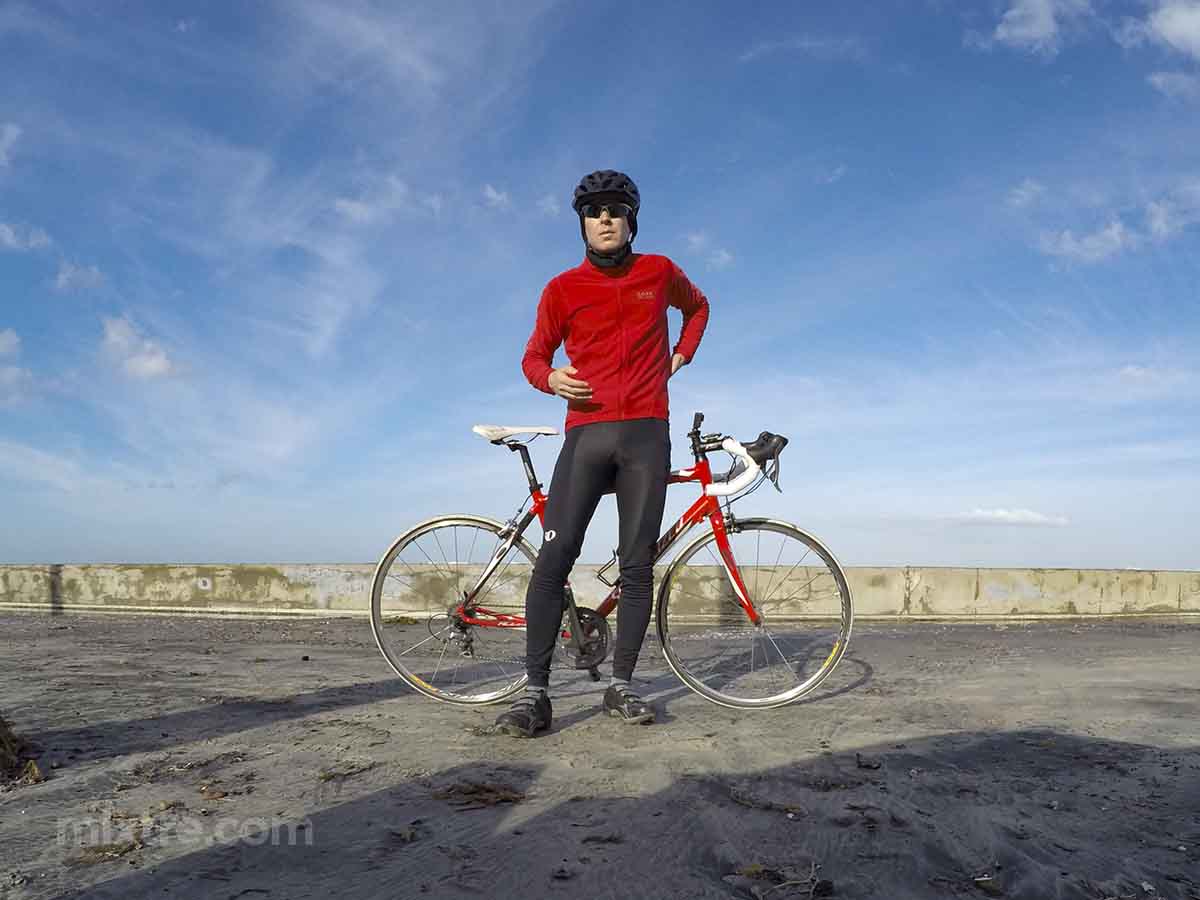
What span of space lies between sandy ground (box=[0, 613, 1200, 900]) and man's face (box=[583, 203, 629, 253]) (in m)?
2.15

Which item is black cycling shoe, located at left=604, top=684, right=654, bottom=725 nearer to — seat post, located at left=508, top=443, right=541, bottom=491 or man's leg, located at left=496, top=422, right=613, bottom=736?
man's leg, located at left=496, top=422, right=613, bottom=736

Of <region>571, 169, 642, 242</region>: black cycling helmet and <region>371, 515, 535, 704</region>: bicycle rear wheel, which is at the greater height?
<region>571, 169, 642, 242</region>: black cycling helmet

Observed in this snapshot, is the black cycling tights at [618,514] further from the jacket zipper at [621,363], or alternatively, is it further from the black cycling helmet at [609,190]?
the black cycling helmet at [609,190]

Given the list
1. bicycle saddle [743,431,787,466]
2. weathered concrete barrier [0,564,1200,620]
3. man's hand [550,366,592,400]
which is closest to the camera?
man's hand [550,366,592,400]

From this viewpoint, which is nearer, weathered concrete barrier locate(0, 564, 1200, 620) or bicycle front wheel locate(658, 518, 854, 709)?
bicycle front wheel locate(658, 518, 854, 709)

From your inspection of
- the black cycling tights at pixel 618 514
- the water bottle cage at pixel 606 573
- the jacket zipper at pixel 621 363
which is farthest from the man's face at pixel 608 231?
the water bottle cage at pixel 606 573

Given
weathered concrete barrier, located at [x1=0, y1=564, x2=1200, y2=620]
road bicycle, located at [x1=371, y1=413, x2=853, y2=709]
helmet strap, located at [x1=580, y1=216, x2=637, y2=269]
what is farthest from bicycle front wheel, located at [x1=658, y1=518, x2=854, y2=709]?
weathered concrete barrier, located at [x1=0, y1=564, x2=1200, y2=620]

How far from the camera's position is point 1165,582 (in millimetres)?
11445

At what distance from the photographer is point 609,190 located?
143 inches

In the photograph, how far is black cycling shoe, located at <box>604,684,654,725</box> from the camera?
3.46 meters

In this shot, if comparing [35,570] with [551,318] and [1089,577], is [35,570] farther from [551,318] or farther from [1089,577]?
[1089,577]

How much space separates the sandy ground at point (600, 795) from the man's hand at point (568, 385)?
146cm

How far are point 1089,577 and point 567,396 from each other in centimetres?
1025

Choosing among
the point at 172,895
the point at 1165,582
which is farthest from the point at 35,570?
the point at 1165,582
